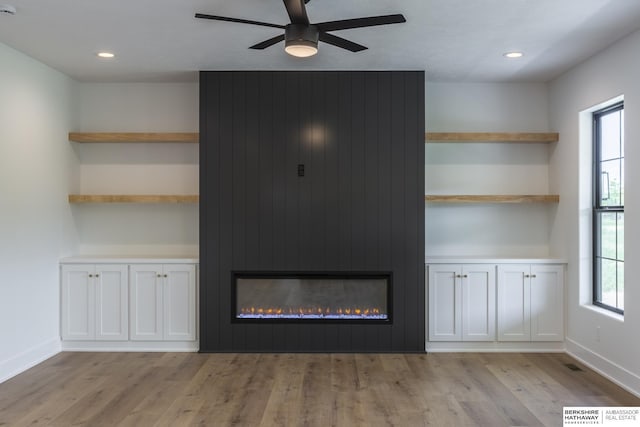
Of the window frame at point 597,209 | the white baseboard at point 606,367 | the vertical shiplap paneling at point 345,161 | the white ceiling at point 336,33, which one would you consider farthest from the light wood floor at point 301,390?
the white ceiling at point 336,33

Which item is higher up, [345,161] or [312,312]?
[345,161]

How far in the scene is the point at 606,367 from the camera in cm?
415

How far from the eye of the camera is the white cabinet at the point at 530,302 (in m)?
4.88

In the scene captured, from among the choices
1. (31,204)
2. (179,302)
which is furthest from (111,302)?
(31,204)

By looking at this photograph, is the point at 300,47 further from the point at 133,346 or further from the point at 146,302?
the point at 133,346

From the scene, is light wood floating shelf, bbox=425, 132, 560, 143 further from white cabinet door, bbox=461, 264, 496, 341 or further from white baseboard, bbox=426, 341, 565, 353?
white baseboard, bbox=426, 341, 565, 353

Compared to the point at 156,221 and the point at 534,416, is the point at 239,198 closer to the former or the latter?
the point at 156,221

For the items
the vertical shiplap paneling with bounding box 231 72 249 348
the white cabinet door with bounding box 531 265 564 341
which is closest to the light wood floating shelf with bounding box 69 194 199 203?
the vertical shiplap paneling with bounding box 231 72 249 348

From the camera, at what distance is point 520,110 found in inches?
210

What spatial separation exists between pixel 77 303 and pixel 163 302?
0.84 metres

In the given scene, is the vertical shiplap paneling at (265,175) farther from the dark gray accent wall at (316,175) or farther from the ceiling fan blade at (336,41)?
the ceiling fan blade at (336,41)

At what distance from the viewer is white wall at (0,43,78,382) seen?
4.15 metres

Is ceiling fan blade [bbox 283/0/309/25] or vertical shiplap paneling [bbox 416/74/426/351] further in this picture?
vertical shiplap paneling [bbox 416/74/426/351]

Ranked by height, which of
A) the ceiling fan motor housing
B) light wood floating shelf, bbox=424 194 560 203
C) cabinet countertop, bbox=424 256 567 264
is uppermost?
the ceiling fan motor housing
